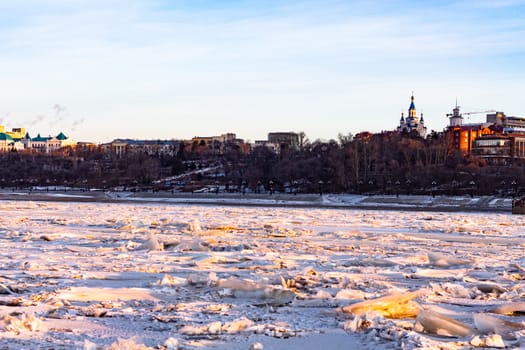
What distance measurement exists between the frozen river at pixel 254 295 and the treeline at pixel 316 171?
47649 millimetres

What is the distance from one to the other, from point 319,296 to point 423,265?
4.46 metres

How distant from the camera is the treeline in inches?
2576

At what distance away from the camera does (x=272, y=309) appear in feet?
28.3

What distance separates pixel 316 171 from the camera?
244 feet

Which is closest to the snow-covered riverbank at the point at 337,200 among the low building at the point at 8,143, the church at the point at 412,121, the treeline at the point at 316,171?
the treeline at the point at 316,171

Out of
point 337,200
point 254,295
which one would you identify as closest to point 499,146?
point 337,200

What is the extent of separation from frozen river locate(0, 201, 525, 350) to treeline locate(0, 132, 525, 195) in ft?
156

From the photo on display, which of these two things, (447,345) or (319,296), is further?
(319,296)

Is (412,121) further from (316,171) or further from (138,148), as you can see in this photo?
(316,171)

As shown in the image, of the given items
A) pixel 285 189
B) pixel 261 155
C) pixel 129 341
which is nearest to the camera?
pixel 129 341

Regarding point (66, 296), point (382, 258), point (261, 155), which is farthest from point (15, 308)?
point (261, 155)

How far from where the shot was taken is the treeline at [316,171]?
215 feet

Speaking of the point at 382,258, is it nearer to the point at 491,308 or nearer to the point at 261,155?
the point at 491,308

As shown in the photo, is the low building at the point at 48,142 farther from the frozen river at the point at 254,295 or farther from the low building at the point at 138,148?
the frozen river at the point at 254,295
